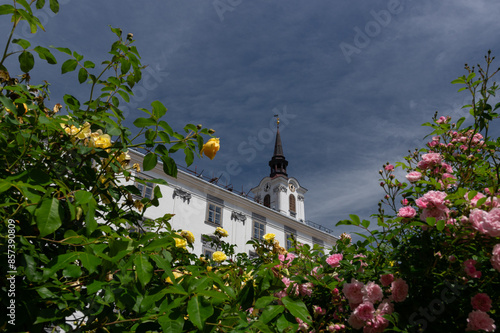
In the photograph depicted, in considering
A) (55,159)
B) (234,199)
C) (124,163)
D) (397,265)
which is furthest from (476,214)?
(234,199)

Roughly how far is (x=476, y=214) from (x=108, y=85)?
237cm

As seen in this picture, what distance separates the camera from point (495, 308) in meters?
1.83

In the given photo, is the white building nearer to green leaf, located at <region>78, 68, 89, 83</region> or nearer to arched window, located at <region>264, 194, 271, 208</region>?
arched window, located at <region>264, 194, 271, 208</region>

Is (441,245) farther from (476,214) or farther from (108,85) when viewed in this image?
(108,85)

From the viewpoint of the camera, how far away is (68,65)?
6.56 ft

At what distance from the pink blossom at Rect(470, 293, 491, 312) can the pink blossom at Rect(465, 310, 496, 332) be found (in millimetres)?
48

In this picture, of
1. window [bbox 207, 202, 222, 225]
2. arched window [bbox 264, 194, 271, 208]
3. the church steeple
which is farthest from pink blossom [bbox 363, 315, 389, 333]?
the church steeple

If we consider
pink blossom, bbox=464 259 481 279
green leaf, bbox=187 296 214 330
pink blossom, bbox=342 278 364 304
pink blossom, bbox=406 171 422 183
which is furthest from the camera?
pink blossom, bbox=406 171 422 183

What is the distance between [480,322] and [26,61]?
2.85 meters

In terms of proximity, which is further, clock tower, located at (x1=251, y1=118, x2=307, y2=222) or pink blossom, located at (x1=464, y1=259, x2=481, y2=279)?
clock tower, located at (x1=251, y1=118, x2=307, y2=222)

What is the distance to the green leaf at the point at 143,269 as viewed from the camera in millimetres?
1177

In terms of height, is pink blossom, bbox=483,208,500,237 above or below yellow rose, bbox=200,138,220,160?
below

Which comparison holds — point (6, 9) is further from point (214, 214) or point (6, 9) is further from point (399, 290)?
point (214, 214)

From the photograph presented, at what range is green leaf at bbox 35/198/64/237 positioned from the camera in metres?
1.16
